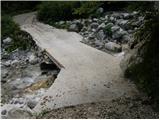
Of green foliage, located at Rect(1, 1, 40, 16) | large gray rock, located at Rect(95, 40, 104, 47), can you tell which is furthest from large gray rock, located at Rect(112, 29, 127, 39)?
green foliage, located at Rect(1, 1, 40, 16)

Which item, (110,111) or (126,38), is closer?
(110,111)

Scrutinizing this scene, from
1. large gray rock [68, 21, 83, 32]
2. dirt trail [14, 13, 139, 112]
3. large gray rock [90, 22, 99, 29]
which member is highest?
dirt trail [14, 13, 139, 112]

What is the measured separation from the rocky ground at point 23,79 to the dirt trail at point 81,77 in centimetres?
33

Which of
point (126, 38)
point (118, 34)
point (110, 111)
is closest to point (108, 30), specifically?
point (118, 34)

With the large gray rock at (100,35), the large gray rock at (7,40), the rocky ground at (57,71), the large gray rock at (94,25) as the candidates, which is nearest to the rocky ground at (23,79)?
the rocky ground at (57,71)

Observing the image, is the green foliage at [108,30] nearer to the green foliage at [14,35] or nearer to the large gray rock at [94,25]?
the large gray rock at [94,25]

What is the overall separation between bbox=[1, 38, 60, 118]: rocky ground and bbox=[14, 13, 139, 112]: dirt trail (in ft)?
1.07

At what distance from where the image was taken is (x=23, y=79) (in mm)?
10781

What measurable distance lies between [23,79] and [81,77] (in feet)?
6.75

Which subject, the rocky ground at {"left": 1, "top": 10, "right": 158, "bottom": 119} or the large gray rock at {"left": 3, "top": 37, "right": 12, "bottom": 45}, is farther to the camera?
the large gray rock at {"left": 3, "top": 37, "right": 12, "bottom": 45}

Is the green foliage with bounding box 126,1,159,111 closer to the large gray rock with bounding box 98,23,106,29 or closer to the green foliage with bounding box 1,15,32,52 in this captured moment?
the large gray rock with bounding box 98,23,106,29

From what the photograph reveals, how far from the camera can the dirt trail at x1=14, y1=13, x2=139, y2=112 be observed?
801 centimetres

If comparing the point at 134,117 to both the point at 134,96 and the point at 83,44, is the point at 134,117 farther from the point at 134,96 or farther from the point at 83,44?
the point at 83,44

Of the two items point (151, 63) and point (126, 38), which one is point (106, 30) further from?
point (151, 63)
